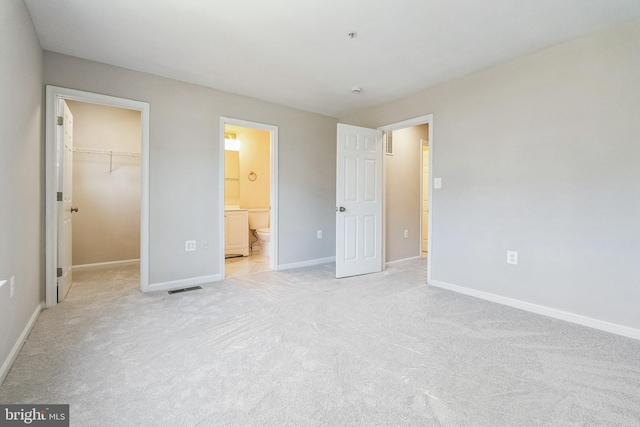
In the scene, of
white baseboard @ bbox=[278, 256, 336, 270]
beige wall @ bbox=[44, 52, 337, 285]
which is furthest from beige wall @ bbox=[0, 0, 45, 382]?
white baseboard @ bbox=[278, 256, 336, 270]

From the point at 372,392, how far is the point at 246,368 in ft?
2.47

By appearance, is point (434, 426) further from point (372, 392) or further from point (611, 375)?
point (611, 375)

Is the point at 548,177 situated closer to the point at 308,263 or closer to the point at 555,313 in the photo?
the point at 555,313

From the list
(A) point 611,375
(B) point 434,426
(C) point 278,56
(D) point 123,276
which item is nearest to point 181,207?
(D) point 123,276

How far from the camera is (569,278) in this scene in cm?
254

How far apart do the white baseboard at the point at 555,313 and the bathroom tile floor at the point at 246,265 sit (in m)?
2.63

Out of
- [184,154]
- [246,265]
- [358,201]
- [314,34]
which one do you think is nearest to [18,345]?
[184,154]

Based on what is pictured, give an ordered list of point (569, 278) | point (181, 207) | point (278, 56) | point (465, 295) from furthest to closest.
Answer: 1. point (181, 207)
2. point (465, 295)
3. point (278, 56)
4. point (569, 278)

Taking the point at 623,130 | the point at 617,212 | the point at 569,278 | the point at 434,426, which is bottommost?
the point at 434,426

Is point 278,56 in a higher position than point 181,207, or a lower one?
higher

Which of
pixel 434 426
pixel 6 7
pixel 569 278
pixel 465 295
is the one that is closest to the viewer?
pixel 434 426

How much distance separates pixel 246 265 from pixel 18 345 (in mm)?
2825

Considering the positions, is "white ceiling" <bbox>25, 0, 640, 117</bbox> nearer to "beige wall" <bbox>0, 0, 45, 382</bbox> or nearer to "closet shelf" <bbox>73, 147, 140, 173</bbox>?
"beige wall" <bbox>0, 0, 45, 382</bbox>

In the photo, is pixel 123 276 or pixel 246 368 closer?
pixel 246 368
